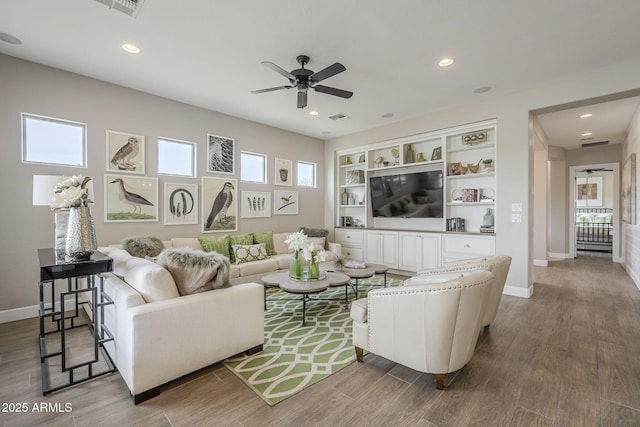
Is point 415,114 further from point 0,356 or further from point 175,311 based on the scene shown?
point 0,356

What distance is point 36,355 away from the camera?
8.33ft

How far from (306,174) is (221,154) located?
2168 millimetres

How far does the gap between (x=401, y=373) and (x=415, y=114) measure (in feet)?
14.7

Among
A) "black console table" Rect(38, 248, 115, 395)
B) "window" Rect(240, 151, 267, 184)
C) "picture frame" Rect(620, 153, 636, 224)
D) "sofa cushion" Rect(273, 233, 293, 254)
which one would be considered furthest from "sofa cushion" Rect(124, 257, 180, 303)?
"picture frame" Rect(620, 153, 636, 224)

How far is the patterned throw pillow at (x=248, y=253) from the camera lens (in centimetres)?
459

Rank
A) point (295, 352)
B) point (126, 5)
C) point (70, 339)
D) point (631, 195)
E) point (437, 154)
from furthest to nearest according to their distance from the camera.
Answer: point (631, 195) < point (437, 154) < point (70, 339) < point (295, 352) < point (126, 5)

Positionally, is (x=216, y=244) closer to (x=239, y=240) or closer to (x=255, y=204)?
(x=239, y=240)

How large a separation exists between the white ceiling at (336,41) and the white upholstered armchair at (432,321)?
2343 millimetres

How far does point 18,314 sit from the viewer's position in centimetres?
337

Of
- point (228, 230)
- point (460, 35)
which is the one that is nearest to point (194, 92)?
point (228, 230)

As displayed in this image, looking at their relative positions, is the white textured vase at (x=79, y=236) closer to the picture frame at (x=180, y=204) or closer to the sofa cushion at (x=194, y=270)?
the sofa cushion at (x=194, y=270)

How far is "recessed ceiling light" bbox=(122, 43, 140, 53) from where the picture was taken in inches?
120

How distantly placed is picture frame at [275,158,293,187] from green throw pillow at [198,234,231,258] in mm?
1809

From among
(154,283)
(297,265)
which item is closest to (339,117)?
(297,265)
